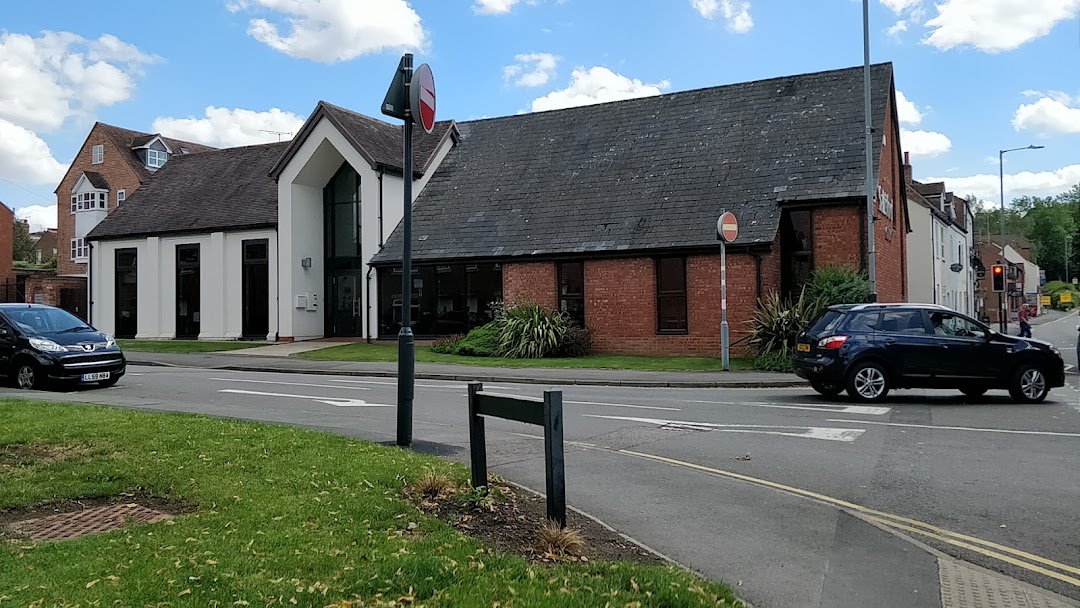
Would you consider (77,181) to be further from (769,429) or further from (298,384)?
(769,429)

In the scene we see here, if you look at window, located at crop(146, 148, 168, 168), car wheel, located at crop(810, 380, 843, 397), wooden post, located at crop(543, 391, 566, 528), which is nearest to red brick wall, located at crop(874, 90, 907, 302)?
car wheel, located at crop(810, 380, 843, 397)

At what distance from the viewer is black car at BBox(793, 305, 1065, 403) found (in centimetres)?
1429

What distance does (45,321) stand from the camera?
16.6m

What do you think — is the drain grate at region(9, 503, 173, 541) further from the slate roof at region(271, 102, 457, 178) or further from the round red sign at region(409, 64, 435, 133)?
the slate roof at region(271, 102, 457, 178)

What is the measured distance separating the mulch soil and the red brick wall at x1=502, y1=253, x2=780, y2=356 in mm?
18095

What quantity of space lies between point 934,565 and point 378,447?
5145 millimetres

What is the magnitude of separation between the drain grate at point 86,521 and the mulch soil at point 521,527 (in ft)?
6.12

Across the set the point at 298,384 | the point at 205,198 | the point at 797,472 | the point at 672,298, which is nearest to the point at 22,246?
the point at 205,198

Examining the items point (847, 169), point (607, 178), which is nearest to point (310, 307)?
point (607, 178)

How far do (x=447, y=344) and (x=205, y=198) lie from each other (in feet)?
52.5

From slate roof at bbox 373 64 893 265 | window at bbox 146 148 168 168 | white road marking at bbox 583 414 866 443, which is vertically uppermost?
window at bbox 146 148 168 168

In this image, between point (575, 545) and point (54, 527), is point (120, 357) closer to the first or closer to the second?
point (54, 527)

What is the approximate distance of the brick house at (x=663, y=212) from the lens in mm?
24031

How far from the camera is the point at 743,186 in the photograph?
2520 cm
